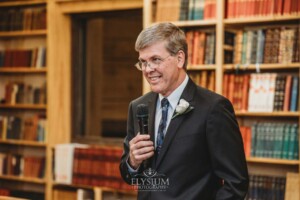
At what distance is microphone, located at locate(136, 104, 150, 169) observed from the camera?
211 centimetres

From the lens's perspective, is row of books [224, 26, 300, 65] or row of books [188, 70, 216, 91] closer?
row of books [224, 26, 300, 65]

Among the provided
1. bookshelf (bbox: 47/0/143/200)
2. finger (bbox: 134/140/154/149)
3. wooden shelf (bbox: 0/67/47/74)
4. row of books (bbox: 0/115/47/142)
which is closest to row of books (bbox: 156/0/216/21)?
bookshelf (bbox: 47/0/143/200)

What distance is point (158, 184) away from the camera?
7.00ft

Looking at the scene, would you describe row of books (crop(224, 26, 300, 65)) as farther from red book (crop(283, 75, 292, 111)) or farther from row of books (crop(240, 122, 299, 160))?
row of books (crop(240, 122, 299, 160))

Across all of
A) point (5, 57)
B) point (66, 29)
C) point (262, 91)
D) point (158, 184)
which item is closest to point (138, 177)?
point (158, 184)

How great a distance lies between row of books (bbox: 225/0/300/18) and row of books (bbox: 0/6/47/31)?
2135 mm

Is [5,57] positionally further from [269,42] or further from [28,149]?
[269,42]

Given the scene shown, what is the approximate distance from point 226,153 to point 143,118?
1.13 ft

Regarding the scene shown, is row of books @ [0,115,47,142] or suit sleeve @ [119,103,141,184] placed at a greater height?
suit sleeve @ [119,103,141,184]

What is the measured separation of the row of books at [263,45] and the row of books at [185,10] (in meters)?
0.25

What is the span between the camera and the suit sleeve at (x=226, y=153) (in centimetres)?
203

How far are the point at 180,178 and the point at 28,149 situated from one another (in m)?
4.16

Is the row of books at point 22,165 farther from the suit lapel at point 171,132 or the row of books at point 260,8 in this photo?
the suit lapel at point 171,132

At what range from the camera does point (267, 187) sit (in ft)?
14.3
